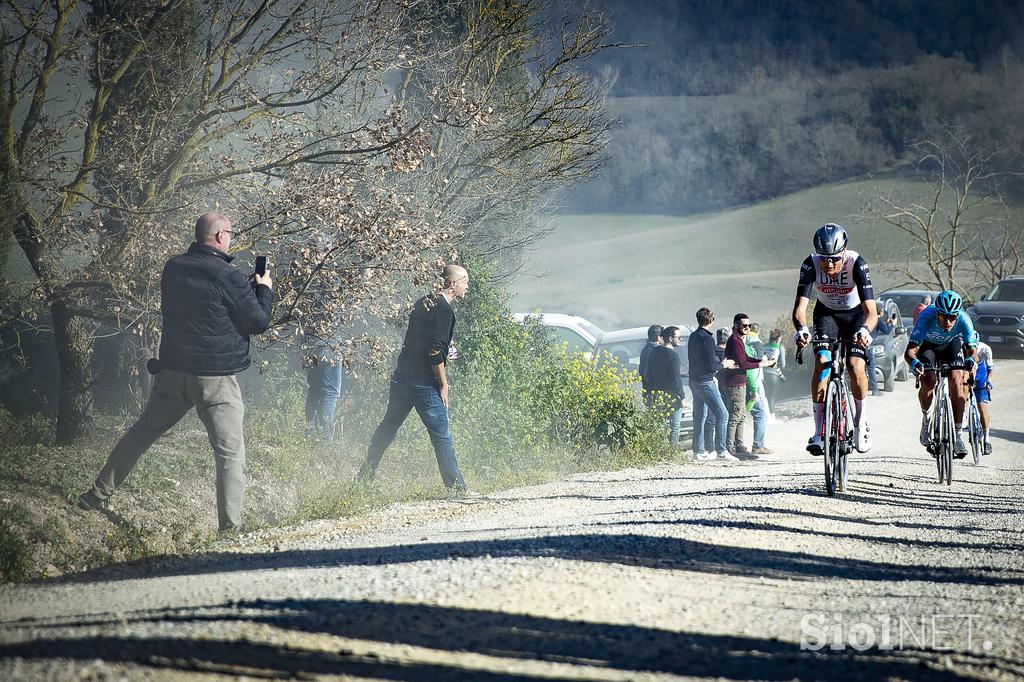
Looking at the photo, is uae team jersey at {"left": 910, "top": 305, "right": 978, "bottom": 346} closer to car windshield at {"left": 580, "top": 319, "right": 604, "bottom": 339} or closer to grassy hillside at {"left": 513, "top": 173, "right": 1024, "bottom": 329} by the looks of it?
car windshield at {"left": 580, "top": 319, "right": 604, "bottom": 339}

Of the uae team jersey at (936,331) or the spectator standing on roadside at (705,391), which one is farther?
the spectator standing on roadside at (705,391)

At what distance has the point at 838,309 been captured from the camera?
9609 mm

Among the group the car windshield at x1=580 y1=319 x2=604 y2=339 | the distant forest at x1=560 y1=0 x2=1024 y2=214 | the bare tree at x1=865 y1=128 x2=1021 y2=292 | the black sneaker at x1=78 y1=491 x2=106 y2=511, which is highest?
the distant forest at x1=560 y1=0 x2=1024 y2=214

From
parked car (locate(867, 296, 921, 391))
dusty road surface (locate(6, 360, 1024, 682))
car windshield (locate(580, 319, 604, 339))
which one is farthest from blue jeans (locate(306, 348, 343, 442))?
parked car (locate(867, 296, 921, 391))

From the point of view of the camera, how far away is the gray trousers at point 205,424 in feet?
26.1

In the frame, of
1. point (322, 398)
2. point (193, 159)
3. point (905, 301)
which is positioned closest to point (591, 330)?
point (322, 398)

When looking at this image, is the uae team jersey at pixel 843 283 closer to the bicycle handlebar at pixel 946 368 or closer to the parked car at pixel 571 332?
the bicycle handlebar at pixel 946 368

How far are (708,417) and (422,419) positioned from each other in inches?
277

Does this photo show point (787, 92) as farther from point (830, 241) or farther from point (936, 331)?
point (830, 241)

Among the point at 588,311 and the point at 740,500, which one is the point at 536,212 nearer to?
the point at 740,500

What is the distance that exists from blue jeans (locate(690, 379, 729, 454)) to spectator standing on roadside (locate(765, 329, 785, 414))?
1.09 metres

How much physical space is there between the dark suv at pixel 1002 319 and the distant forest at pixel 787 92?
84.7 m

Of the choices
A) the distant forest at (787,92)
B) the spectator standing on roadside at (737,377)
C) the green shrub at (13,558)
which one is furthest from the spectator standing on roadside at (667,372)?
the distant forest at (787,92)

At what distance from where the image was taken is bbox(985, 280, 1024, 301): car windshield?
3134cm
